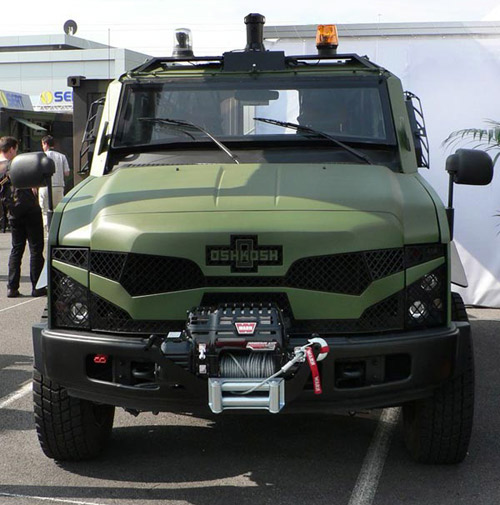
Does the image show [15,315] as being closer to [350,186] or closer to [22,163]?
[22,163]

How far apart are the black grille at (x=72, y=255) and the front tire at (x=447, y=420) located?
184 cm

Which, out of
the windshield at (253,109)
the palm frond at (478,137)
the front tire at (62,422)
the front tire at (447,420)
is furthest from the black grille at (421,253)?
the palm frond at (478,137)

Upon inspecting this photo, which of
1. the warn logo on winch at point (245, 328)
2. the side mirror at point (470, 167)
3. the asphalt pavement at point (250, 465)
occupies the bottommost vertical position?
the asphalt pavement at point (250, 465)

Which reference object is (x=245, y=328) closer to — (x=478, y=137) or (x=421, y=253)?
(x=421, y=253)

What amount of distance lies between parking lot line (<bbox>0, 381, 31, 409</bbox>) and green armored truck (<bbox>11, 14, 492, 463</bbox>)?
1.44 meters

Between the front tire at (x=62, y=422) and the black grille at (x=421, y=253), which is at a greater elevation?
the black grille at (x=421, y=253)

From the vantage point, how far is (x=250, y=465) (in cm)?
483

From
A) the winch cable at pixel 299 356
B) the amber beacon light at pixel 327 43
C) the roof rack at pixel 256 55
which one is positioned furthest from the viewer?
the amber beacon light at pixel 327 43

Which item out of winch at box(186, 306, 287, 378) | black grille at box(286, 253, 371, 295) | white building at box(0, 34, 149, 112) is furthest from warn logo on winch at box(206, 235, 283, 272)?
white building at box(0, 34, 149, 112)

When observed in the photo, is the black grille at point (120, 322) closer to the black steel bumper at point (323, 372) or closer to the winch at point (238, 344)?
the black steel bumper at point (323, 372)

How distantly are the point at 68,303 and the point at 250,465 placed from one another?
133 centimetres

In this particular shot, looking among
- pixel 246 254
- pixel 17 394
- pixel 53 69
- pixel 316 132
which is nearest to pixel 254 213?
pixel 246 254

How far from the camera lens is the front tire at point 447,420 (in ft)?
15.0

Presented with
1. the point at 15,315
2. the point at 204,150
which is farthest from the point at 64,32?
the point at 204,150
